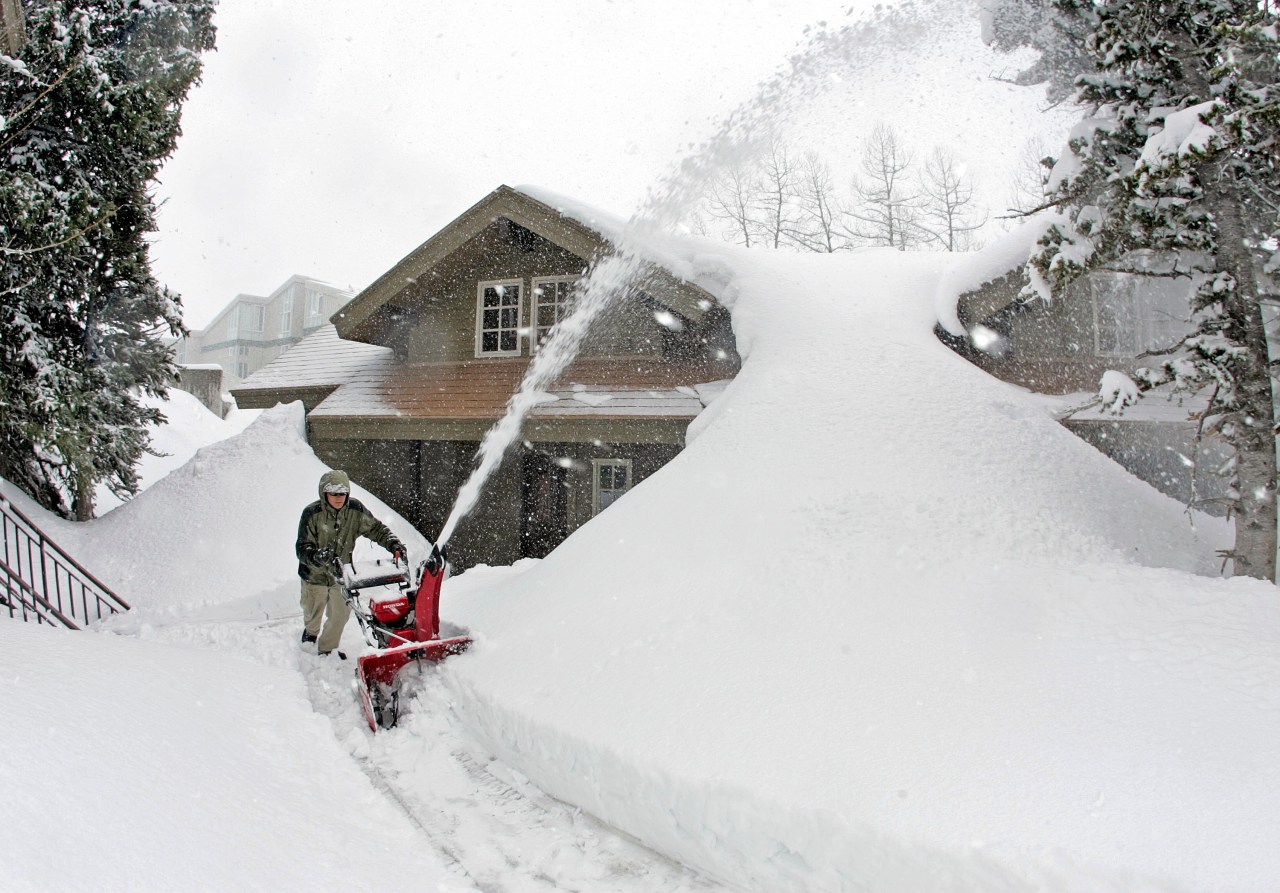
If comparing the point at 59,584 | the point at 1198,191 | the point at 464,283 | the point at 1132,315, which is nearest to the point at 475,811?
the point at 1198,191

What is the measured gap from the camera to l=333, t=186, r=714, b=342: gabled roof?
1025 centimetres

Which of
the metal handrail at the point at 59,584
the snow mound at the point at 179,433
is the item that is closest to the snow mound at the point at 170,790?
the metal handrail at the point at 59,584

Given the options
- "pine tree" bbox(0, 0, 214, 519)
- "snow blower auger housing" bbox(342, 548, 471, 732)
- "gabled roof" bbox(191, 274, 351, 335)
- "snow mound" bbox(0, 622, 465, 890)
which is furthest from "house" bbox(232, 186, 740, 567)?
"gabled roof" bbox(191, 274, 351, 335)

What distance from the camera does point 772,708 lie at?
14.0 ft

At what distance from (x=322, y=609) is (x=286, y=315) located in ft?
165

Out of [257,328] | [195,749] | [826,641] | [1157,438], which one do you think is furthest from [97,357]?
[257,328]

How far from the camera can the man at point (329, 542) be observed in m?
6.93

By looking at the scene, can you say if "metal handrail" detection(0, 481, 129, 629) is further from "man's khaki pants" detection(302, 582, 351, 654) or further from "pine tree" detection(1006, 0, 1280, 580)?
"pine tree" detection(1006, 0, 1280, 580)

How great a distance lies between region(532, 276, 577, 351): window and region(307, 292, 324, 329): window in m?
43.6

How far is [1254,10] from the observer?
5594mm

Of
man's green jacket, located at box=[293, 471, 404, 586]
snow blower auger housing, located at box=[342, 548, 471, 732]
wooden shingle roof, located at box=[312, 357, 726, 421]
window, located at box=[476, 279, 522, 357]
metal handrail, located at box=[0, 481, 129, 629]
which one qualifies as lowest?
metal handrail, located at box=[0, 481, 129, 629]

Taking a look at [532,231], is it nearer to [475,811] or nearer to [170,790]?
[475,811]

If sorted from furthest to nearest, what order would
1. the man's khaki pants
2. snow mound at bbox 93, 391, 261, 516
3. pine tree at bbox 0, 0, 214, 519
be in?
snow mound at bbox 93, 391, 261, 516 → pine tree at bbox 0, 0, 214, 519 → the man's khaki pants

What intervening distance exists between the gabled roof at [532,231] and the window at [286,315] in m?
43.3
